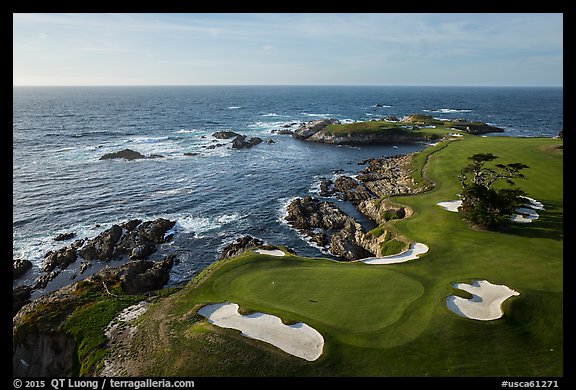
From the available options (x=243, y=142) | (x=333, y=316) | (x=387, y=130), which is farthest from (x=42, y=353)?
(x=387, y=130)

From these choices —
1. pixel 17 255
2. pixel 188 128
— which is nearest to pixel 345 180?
pixel 17 255

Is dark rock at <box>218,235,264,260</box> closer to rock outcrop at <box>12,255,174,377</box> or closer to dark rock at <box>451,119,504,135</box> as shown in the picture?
rock outcrop at <box>12,255,174,377</box>

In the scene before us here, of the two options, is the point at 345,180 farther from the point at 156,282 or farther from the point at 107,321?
the point at 107,321

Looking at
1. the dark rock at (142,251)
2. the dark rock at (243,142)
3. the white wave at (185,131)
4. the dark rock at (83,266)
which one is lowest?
the dark rock at (83,266)

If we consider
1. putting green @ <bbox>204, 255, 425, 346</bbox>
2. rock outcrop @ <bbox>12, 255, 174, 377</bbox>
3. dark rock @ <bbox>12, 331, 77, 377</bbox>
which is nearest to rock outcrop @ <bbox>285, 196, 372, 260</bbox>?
putting green @ <bbox>204, 255, 425, 346</bbox>

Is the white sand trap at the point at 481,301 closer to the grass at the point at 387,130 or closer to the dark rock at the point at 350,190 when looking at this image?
the dark rock at the point at 350,190

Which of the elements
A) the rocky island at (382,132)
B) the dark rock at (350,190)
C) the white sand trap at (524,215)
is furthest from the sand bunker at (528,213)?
the rocky island at (382,132)

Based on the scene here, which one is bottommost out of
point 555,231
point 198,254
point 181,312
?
point 198,254
